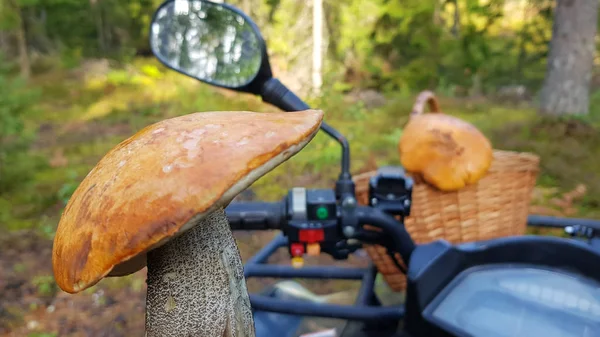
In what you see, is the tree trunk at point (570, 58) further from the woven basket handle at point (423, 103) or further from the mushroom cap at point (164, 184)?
the mushroom cap at point (164, 184)

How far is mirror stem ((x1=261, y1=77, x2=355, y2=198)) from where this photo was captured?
42.6 inches

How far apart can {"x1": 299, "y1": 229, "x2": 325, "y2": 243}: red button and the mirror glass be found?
0.45 meters

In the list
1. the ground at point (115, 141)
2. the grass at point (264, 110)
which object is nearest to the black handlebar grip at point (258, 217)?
the ground at point (115, 141)

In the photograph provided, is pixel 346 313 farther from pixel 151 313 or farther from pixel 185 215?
pixel 185 215

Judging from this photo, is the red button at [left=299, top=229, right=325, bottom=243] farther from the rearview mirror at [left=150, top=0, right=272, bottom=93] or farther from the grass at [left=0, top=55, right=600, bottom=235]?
the grass at [left=0, top=55, right=600, bottom=235]

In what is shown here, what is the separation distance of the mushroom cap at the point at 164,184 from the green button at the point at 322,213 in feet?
1.48

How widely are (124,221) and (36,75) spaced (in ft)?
45.9

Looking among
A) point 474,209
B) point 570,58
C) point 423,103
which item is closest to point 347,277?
point 474,209

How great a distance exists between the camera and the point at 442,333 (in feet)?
2.52

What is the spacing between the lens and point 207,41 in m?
1.25

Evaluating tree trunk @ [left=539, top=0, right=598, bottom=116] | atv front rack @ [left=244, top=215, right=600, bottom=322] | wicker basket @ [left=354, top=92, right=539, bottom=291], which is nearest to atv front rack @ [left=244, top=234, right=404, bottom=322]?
atv front rack @ [left=244, top=215, right=600, bottom=322]

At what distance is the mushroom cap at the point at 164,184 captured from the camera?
0.53 metres

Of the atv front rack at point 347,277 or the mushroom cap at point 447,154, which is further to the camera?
the mushroom cap at point 447,154

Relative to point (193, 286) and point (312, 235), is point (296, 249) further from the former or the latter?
point (193, 286)
